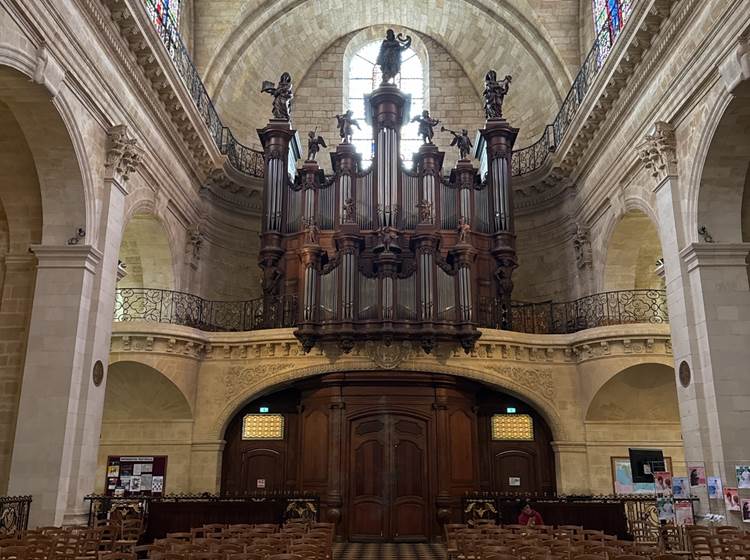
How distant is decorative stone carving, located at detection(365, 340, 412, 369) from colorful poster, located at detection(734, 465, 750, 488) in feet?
22.6

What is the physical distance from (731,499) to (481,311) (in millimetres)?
6963

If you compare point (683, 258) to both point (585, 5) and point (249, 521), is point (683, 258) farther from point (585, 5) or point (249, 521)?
point (585, 5)

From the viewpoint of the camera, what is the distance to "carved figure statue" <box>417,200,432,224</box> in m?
16.6

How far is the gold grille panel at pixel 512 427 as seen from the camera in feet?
54.7

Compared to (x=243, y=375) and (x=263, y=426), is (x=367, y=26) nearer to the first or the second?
(x=243, y=375)

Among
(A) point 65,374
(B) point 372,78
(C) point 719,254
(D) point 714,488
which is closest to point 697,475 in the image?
(D) point 714,488

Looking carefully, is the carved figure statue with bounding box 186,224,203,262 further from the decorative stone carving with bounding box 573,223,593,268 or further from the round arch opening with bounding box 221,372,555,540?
the decorative stone carving with bounding box 573,223,593,268

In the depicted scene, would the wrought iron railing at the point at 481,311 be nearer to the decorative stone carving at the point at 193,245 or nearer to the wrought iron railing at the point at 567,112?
the decorative stone carving at the point at 193,245

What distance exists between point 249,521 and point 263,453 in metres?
3.58

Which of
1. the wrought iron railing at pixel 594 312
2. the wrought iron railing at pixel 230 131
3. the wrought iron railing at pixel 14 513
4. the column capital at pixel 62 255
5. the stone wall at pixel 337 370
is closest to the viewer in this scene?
the wrought iron railing at pixel 14 513

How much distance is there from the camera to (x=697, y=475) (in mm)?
10961

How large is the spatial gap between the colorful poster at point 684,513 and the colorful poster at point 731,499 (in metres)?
0.51

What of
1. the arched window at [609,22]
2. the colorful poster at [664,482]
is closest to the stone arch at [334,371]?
the colorful poster at [664,482]

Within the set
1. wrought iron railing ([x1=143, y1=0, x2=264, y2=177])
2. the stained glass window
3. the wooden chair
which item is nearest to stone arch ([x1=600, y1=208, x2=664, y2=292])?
wrought iron railing ([x1=143, y1=0, x2=264, y2=177])
